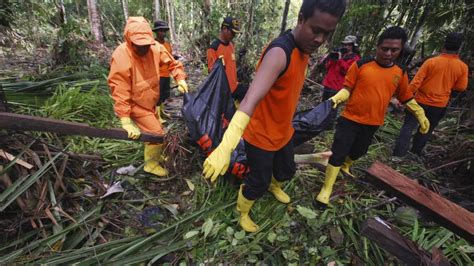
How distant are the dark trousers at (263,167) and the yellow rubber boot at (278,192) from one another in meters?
0.32

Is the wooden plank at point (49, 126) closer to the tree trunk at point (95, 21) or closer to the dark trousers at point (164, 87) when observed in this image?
the dark trousers at point (164, 87)

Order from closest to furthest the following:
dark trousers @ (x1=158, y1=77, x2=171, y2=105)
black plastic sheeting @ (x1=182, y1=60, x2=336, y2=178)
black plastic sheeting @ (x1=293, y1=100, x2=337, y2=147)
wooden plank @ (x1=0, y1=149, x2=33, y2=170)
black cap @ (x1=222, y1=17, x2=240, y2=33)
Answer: wooden plank @ (x1=0, y1=149, x2=33, y2=170), black plastic sheeting @ (x1=182, y1=60, x2=336, y2=178), black plastic sheeting @ (x1=293, y1=100, x2=337, y2=147), dark trousers @ (x1=158, y1=77, x2=171, y2=105), black cap @ (x1=222, y1=17, x2=240, y2=33)

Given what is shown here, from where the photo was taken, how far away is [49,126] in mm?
1923

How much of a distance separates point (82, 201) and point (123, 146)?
90 cm

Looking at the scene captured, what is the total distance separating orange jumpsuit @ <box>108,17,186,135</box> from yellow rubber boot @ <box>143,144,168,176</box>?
0.17 metres

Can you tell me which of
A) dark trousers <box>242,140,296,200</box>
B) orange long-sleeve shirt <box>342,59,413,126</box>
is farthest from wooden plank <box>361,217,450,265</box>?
orange long-sleeve shirt <box>342,59,413,126</box>

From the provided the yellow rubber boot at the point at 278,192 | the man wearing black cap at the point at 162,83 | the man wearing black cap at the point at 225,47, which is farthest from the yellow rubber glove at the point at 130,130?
the man wearing black cap at the point at 225,47

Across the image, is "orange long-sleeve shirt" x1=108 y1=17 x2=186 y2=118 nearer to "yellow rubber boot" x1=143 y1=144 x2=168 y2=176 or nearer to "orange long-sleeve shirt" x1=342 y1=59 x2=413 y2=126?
"yellow rubber boot" x1=143 y1=144 x2=168 y2=176

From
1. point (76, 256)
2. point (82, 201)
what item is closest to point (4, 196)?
point (82, 201)

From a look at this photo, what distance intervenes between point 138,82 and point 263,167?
142 centimetres

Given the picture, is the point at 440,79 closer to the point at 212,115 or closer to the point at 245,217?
the point at 212,115

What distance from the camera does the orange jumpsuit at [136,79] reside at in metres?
2.33

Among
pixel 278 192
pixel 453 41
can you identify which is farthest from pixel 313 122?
pixel 453 41

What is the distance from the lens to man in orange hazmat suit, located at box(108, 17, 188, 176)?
2.32 metres
